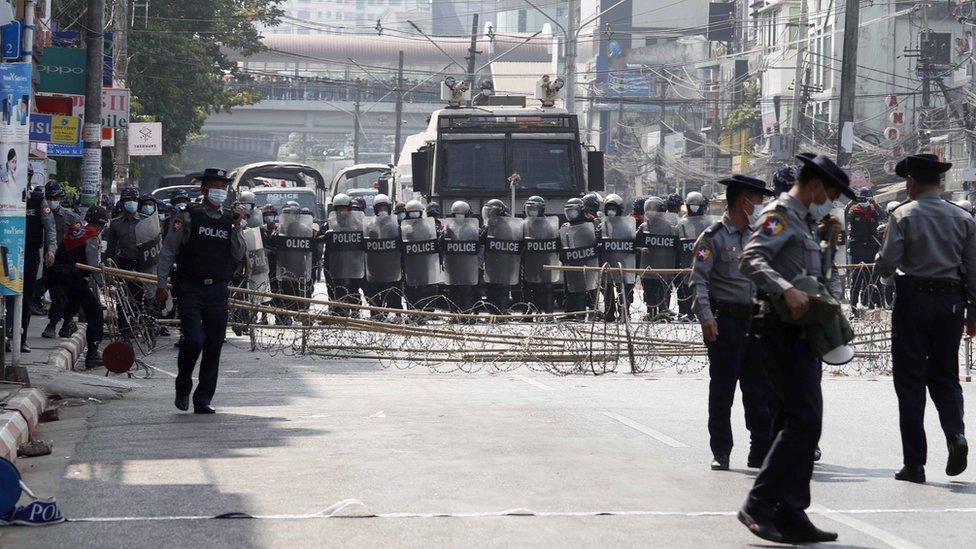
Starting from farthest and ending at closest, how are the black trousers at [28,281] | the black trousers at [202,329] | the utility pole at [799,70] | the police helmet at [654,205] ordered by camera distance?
the utility pole at [799,70]
the police helmet at [654,205]
the black trousers at [28,281]
the black trousers at [202,329]

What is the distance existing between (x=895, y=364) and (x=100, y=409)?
6679 mm

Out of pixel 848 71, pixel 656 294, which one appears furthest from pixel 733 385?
pixel 848 71

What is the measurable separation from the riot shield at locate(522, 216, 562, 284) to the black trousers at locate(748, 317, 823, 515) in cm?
1662

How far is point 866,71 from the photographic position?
62.2 m

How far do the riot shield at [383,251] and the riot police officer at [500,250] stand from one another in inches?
54.8

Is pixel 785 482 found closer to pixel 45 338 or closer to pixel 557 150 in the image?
pixel 45 338

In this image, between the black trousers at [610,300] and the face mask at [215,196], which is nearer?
the face mask at [215,196]

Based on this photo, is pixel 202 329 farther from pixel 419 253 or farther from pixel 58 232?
pixel 419 253

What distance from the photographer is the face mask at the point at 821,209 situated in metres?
7.18

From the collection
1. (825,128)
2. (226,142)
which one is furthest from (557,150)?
(226,142)

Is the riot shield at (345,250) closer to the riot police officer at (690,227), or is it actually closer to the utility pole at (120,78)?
the riot police officer at (690,227)

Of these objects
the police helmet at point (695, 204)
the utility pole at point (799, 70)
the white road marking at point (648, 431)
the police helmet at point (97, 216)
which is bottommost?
the white road marking at point (648, 431)

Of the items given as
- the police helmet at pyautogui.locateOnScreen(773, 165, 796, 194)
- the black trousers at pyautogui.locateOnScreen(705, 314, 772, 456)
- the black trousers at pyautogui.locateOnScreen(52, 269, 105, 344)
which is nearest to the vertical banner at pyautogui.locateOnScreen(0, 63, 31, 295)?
the black trousers at pyautogui.locateOnScreen(52, 269, 105, 344)

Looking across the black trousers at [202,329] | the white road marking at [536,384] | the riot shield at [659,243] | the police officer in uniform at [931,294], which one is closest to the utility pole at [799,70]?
the riot shield at [659,243]
